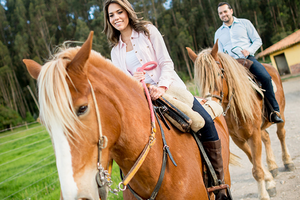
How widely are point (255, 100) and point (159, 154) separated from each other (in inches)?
112

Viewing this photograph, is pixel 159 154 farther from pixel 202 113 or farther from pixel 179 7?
pixel 179 7

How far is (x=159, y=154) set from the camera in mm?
1626

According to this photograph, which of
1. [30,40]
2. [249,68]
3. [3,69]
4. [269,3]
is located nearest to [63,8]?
[30,40]

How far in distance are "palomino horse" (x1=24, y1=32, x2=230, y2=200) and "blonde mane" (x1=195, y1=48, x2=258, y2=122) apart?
177cm

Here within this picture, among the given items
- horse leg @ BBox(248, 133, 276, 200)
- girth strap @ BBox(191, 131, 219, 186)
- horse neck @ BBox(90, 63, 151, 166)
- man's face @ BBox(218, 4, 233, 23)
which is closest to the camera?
horse neck @ BBox(90, 63, 151, 166)

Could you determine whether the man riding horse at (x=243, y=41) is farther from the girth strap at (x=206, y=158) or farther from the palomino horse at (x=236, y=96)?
the girth strap at (x=206, y=158)

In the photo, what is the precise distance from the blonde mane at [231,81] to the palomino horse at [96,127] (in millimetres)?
1772

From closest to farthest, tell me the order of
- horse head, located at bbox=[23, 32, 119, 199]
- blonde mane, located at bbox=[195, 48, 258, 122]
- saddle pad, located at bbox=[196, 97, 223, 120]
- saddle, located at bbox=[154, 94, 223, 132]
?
horse head, located at bbox=[23, 32, 119, 199], saddle, located at bbox=[154, 94, 223, 132], saddle pad, located at bbox=[196, 97, 223, 120], blonde mane, located at bbox=[195, 48, 258, 122]

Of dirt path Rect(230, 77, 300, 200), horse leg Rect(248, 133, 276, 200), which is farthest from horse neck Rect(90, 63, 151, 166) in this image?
dirt path Rect(230, 77, 300, 200)

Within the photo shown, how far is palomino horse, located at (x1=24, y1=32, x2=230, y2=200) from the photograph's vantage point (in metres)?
1.11

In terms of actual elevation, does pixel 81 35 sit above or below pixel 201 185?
above

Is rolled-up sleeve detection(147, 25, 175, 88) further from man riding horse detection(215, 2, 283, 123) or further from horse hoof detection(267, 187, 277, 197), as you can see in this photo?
horse hoof detection(267, 187, 277, 197)

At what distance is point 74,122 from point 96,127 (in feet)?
0.42

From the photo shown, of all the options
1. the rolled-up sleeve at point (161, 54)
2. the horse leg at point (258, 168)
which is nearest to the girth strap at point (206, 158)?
the rolled-up sleeve at point (161, 54)
